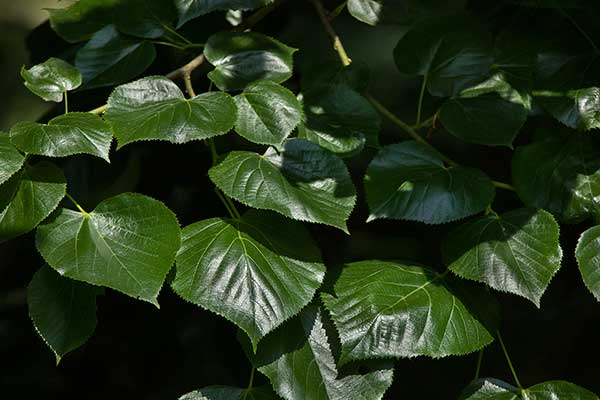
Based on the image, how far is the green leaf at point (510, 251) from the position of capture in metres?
1.26

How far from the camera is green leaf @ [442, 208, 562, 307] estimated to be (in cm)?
126

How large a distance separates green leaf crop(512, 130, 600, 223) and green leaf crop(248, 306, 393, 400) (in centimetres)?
36

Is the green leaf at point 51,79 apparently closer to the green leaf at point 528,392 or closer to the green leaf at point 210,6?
the green leaf at point 210,6

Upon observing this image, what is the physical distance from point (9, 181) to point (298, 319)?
44cm

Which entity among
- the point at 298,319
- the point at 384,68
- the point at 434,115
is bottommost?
the point at 384,68

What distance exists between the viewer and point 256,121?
4.20ft

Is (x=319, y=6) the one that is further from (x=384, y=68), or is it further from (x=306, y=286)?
(x=384, y=68)

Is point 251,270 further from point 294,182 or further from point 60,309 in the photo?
point 60,309

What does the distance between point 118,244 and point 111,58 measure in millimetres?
381

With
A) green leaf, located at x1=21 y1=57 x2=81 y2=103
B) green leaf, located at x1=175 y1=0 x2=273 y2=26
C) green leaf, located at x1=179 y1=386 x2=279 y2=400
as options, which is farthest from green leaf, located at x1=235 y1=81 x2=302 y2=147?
green leaf, located at x1=179 y1=386 x2=279 y2=400

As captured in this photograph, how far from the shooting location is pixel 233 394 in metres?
1.34

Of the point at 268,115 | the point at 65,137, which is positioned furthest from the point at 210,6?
the point at 65,137

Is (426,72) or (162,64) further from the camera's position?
(162,64)

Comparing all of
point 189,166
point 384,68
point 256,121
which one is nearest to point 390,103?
point 384,68
